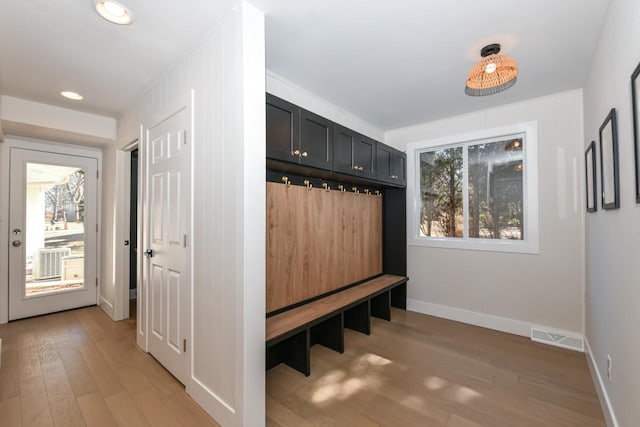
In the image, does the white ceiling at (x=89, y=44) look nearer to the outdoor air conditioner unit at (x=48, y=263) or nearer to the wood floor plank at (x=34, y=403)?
the outdoor air conditioner unit at (x=48, y=263)

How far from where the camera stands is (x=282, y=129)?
6.61ft

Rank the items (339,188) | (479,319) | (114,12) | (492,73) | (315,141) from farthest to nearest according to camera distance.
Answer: (479,319)
(339,188)
(315,141)
(492,73)
(114,12)

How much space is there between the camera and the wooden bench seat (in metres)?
2.09

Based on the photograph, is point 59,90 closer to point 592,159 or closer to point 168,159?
point 168,159

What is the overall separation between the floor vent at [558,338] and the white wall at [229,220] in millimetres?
2859

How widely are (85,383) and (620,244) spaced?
3.60 meters

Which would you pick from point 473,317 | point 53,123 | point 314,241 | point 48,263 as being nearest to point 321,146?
point 314,241

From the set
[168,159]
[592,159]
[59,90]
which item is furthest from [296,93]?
[592,159]

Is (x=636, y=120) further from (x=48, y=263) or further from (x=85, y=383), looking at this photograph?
(x=48, y=263)

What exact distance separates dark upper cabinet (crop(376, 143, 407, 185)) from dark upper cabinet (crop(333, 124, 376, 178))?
14 centimetres

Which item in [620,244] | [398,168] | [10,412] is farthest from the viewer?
[398,168]

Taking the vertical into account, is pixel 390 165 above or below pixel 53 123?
below

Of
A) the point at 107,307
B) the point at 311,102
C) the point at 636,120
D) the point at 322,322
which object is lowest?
the point at 107,307

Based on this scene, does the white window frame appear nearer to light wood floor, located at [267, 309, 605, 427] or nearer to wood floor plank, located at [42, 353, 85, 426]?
light wood floor, located at [267, 309, 605, 427]
